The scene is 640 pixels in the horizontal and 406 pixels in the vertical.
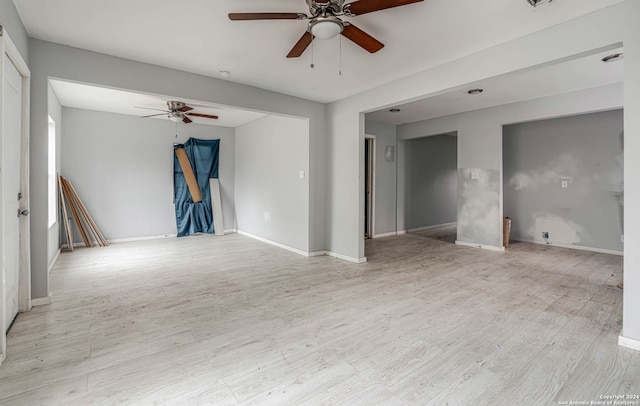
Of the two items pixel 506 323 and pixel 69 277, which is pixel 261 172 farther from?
pixel 506 323

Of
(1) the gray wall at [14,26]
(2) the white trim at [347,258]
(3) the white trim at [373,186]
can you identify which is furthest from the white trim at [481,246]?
(1) the gray wall at [14,26]

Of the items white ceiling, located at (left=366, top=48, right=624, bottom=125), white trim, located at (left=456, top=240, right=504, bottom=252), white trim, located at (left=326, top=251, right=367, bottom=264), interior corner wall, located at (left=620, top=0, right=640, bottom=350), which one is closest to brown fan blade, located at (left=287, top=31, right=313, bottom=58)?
white ceiling, located at (left=366, top=48, right=624, bottom=125)

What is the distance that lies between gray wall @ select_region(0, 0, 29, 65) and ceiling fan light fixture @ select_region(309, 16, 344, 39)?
2.11 m

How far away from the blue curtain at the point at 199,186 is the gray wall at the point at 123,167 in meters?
0.13

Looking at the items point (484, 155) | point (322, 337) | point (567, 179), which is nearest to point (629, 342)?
point (322, 337)

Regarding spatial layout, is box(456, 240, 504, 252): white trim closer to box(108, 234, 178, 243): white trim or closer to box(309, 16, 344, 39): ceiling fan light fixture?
box(309, 16, 344, 39): ceiling fan light fixture

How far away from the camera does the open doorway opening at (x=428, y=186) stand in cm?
739

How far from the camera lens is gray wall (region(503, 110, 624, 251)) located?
16.8 ft

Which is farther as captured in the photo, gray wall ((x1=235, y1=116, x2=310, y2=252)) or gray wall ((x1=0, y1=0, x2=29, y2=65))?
gray wall ((x1=235, y1=116, x2=310, y2=252))

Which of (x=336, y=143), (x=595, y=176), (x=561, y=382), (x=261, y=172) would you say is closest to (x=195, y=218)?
(x=261, y=172)

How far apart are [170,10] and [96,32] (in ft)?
2.95

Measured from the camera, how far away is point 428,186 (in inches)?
313

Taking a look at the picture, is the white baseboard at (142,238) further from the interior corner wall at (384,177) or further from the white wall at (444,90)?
the interior corner wall at (384,177)

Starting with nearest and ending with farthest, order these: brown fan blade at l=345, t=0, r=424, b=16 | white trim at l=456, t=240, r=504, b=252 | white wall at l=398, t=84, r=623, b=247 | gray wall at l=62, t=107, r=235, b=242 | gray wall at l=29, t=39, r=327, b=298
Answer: brown fan blade at l=345, t=0, r=424, b=16 < gray wall at l=29, t=39, r=327, b=298 < white wall at l=398, t=84, r=623, b=247 < white trim at l=456, t=240, r=504, b=252 < gray wall at l=62, t=107, r=235, b=242
